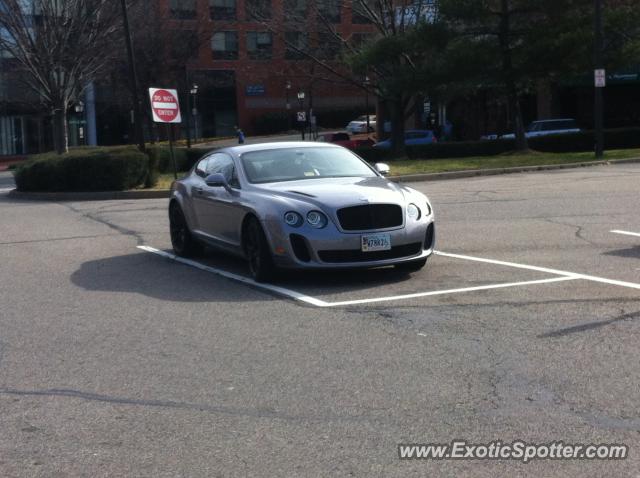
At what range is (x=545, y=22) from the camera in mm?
32094

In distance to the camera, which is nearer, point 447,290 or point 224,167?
point 447,290

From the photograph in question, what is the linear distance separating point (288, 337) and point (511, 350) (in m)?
1.75

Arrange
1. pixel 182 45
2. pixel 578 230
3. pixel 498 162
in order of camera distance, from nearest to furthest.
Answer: pixel 578 230, pixel 498 162, pixel 182 45

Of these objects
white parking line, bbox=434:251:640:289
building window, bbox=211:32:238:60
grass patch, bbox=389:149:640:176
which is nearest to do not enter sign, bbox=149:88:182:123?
grass patch, bbox=389:149:640:176

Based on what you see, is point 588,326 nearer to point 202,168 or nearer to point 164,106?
point 202,168

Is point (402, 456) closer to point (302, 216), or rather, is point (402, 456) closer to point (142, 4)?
point (302, 216)

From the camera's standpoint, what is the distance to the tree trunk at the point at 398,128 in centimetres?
3592

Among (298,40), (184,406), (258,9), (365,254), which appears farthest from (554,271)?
(258,9)

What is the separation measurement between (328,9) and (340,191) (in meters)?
29.8

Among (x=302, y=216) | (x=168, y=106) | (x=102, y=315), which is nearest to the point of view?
(x=102, y=315)

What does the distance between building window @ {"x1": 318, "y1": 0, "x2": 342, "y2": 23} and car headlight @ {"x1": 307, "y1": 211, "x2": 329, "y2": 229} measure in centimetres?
2865

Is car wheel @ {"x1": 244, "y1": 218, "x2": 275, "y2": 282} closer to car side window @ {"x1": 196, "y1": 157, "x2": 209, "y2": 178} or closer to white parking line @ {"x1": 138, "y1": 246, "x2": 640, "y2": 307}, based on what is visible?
white parking line @ {"x1": 138, "y1": 246, "x2": 640, "y2": 307}

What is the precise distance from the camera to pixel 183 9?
174 ft

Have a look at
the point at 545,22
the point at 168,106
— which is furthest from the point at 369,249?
the point at 545,22
